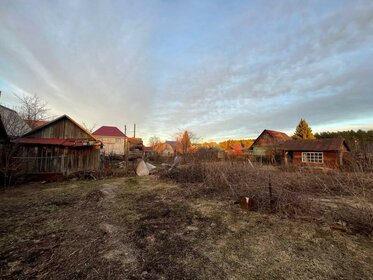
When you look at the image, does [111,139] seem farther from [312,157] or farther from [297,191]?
[297,191]

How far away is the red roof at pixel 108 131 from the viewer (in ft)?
124

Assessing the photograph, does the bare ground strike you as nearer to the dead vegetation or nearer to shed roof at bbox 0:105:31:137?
the dead vegetation

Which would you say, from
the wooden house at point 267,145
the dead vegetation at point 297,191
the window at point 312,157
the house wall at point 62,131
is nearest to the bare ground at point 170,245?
the dead vegetation at point 297,191

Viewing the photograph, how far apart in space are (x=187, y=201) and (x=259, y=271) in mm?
4538

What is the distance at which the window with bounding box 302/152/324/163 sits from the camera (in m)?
20.8

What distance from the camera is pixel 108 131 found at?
38.6 metres

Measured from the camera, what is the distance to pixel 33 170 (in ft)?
39.9

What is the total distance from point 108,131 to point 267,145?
28172mm

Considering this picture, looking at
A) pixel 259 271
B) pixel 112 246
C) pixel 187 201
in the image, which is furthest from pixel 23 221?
pixel 259 271

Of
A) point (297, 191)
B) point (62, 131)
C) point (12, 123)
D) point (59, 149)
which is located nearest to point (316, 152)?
point (297, 191)

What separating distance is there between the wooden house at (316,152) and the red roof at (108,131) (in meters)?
28.3

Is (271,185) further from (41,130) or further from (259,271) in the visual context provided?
(41,130)

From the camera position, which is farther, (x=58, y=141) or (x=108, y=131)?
(x=108, y=131)

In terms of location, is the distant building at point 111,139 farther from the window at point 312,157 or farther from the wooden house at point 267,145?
the window at point 312,157
